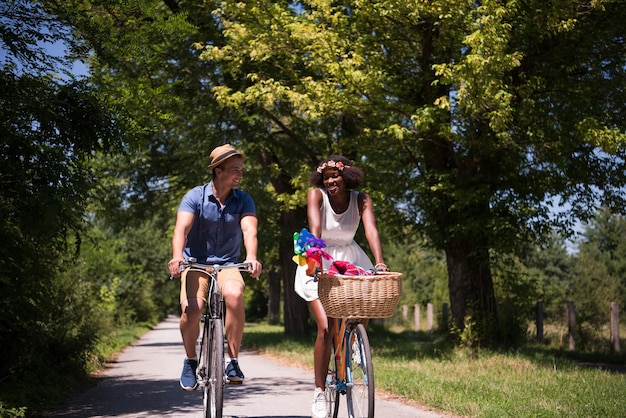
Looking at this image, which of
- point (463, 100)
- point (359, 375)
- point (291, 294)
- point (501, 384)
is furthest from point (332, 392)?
point (291, 294)

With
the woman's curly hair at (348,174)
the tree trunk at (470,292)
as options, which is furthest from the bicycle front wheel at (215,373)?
the tree trunk at (470,292)

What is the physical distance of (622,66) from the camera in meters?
15.6

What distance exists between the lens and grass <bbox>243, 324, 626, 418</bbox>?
7637mm

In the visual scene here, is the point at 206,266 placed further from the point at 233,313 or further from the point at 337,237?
the point at 337,237

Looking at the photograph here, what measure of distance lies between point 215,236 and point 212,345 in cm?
91

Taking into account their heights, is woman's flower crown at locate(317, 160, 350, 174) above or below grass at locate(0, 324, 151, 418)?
above

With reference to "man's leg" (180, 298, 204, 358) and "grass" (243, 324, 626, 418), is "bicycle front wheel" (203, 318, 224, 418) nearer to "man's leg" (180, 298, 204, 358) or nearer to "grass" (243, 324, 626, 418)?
"man's leg" (180, 298, 204, 358)

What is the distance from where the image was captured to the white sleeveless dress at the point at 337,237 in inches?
252

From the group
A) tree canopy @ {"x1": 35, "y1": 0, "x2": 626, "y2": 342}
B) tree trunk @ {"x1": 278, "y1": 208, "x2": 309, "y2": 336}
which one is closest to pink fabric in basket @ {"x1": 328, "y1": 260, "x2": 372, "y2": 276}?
tree canopy @ {"x1": 35, "y1": 0, "x2": 626, "y2": 342}

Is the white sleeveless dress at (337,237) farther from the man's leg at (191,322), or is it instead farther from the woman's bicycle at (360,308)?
the man's leg at (191,322)

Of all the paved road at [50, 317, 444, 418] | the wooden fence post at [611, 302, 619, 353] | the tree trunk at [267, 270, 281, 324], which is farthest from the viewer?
the tree trunk at [267, 270, 281, 324]

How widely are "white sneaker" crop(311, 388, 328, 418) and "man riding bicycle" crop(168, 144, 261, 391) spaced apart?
0.75 m

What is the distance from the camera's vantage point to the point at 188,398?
30.7 ft

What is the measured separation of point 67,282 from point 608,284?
39.7m
